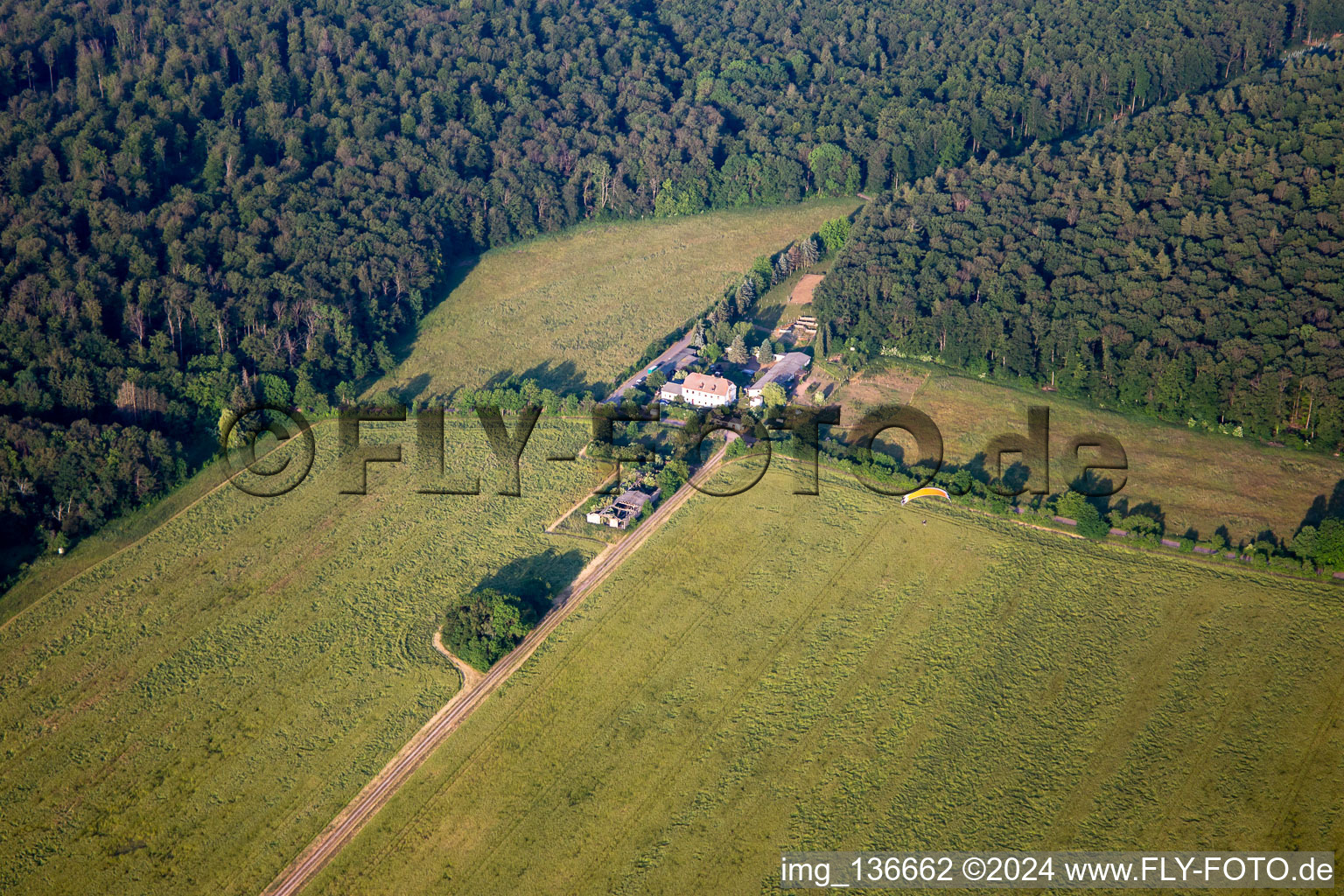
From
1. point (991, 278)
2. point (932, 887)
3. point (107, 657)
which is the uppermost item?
point (991, 278)

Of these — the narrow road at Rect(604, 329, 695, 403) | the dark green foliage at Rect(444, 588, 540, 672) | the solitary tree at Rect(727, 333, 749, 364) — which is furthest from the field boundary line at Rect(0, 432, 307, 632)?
the solitary tree at Rect(727, 333, 749, 364)

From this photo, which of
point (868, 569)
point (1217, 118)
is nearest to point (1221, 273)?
point (1217, 118)

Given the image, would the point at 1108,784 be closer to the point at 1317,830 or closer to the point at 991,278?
the point at 1317,830

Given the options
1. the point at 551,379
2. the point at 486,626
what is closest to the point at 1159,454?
the point at 551,379

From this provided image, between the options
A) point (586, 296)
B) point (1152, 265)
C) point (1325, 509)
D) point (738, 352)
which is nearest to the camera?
point (1325, 509)

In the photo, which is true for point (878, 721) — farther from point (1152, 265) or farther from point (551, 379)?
point (1152, 265)

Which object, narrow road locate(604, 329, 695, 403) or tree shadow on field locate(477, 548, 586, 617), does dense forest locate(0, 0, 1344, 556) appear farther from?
tree shadow on field locate(477, 548, 586, 617)
